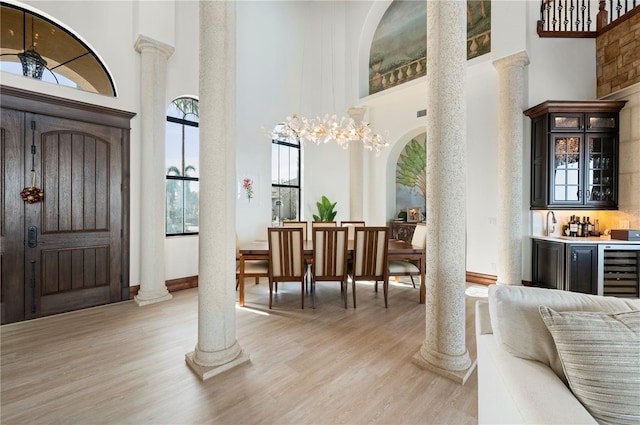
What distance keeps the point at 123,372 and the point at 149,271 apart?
203 cm

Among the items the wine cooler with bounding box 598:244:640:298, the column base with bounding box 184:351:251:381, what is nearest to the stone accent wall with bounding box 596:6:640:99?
the wine cooler with bounding box 598:244:640:298

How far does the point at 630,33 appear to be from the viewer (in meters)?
3.93

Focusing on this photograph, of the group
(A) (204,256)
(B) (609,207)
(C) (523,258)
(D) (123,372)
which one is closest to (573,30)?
(B) (609,207)

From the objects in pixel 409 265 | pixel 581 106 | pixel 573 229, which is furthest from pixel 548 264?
pixel 581 106

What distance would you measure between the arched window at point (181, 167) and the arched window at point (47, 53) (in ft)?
3.19

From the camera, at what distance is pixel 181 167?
4.95 m

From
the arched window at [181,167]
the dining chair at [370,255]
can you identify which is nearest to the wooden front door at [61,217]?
the arched window at [181,167]

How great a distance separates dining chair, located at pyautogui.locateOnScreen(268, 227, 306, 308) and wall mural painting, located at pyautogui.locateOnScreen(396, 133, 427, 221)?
488cm

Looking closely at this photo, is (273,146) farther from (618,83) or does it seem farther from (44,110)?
(618,83)

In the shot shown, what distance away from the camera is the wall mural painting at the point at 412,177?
810 cm

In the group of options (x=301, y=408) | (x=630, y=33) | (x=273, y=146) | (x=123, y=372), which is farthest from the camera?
(x=273, y=146)

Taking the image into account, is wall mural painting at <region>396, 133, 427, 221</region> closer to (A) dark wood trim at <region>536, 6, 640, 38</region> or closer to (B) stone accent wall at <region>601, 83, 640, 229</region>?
(A) dark wood trim at <region>536, 6, 640, 38</region>

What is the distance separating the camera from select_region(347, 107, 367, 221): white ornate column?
22.2 feet

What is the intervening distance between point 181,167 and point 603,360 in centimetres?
532
